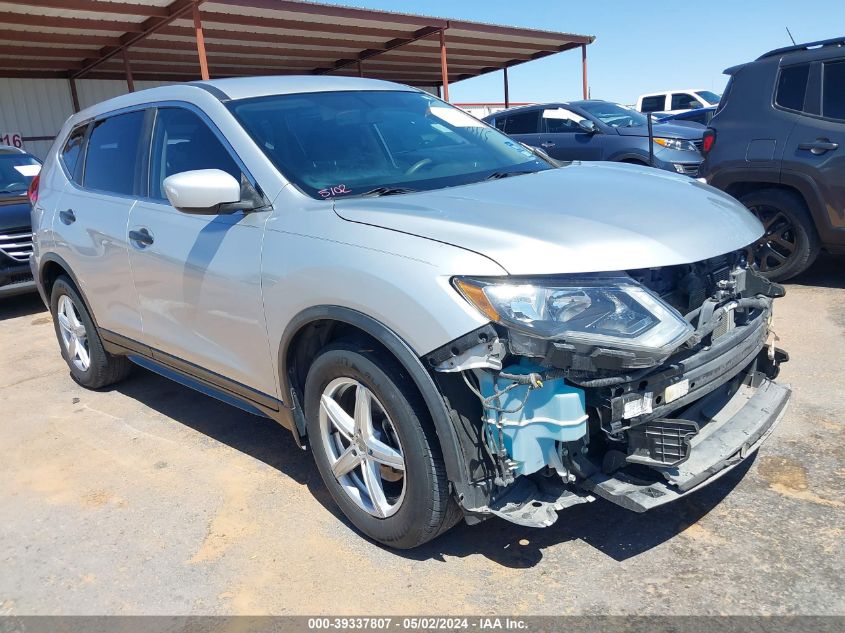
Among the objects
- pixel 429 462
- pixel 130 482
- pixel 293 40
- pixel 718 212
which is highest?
pixel 293 40

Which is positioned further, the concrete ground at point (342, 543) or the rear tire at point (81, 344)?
the rear tire at point (81, 344)

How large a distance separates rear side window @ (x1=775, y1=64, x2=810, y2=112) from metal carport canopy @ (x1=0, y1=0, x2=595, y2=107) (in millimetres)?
8102

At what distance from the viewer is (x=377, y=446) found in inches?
108

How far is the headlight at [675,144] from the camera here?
33.2ft

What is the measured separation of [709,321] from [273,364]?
5.75 ft

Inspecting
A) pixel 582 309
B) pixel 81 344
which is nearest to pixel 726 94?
pixel 582 309

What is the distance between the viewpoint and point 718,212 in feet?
9.35

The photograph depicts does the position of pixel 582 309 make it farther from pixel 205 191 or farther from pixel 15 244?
pixel 15 244

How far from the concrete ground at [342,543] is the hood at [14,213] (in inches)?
154

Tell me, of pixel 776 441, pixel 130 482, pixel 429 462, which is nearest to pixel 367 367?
pixel 429 462

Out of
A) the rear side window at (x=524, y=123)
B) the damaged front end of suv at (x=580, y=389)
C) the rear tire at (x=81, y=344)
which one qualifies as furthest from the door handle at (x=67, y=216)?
the rear side window at (x=524, y=123)

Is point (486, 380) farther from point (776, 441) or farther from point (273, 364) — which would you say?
point (776, 441)

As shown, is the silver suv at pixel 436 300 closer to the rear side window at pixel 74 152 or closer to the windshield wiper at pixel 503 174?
the windshield wiper at pixel 503 174

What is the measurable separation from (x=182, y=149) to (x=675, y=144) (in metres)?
8.24
